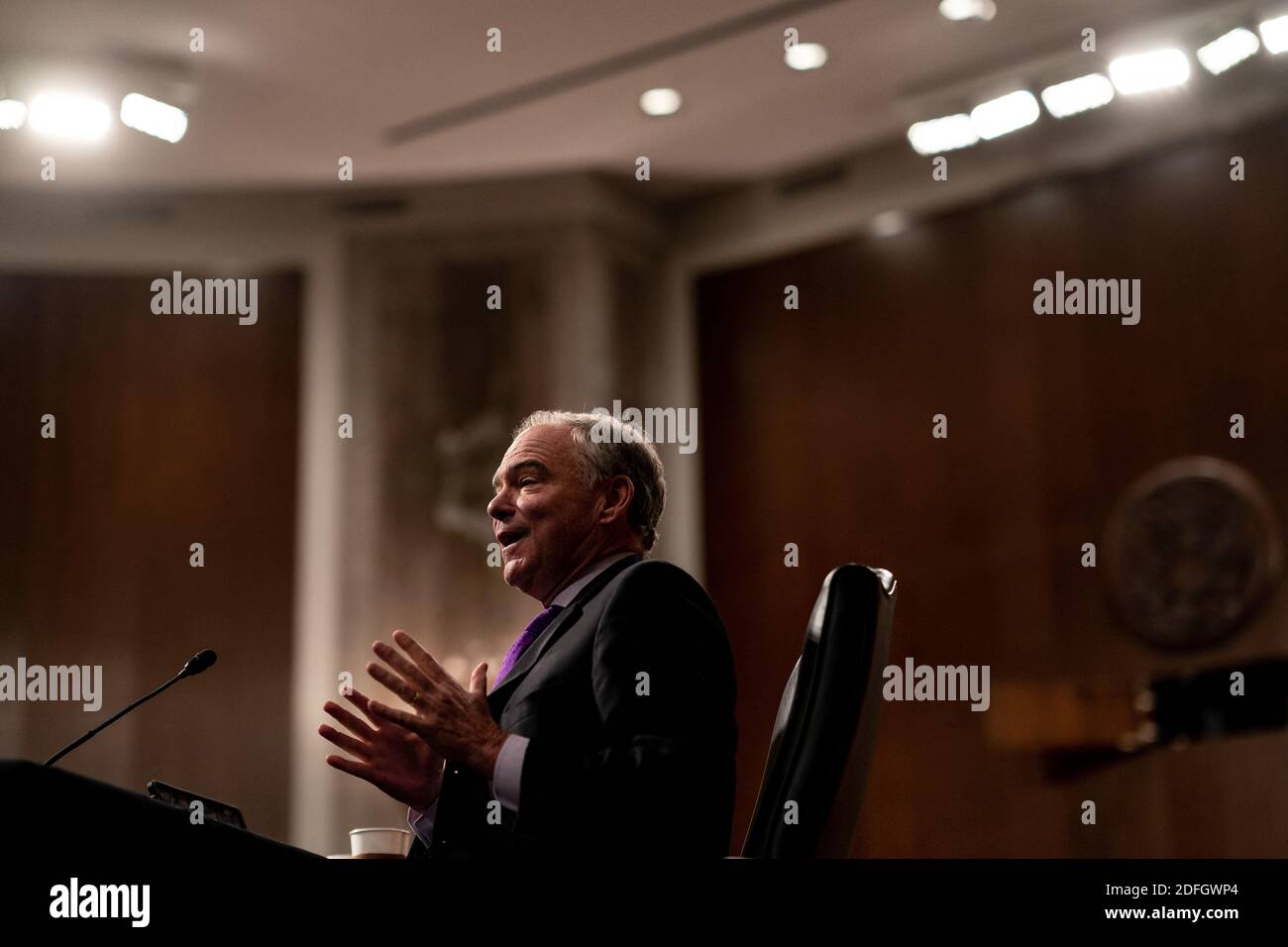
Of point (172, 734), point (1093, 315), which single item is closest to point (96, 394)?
point (172, 734)

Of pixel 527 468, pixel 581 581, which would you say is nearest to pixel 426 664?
pixel 581 581

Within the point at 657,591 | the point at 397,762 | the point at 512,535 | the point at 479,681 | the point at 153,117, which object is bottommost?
the point at 397,762

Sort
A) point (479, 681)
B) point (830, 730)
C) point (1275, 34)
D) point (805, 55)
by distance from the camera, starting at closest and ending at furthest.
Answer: point (830, 730) < point (479, 681) < point (1275, 34) < point (805, 55)

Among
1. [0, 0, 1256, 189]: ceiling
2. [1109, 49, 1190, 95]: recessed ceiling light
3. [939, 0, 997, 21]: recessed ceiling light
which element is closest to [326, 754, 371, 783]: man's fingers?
[0, 0, 1256, 189]: ceiling

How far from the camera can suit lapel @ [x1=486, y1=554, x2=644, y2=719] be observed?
213 cm

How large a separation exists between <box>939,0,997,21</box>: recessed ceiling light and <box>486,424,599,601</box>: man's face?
153 inches

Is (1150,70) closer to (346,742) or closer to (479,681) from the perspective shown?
(479,681)

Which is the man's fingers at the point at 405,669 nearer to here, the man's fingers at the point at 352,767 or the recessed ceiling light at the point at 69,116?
the man's fingers at the point at 352,767

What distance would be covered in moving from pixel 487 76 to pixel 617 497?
4.10 metres

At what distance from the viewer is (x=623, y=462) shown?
2436mm

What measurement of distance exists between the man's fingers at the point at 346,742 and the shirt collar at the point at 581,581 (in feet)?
1.29

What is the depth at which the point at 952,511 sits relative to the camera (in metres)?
6.26

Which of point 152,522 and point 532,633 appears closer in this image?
point 532,633
